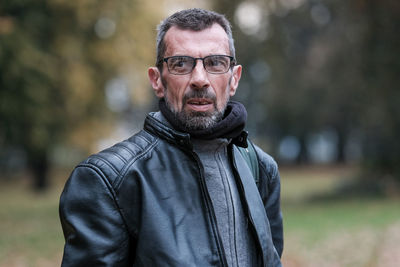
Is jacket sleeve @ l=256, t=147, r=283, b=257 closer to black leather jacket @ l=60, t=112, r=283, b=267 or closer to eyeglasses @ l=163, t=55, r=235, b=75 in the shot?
black leather jacket @ l=60, t=112, r=283, b=267

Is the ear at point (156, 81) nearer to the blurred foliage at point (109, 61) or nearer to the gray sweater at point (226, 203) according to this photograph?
the gray sweater at point (226, 203)

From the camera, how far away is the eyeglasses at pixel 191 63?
6.64 ft

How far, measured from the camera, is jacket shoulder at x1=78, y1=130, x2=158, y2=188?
1838 mm

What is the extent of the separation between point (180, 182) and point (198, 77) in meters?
0.40

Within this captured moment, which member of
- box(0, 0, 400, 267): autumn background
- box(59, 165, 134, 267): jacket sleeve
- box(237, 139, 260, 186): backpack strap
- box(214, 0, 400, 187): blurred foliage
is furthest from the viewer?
box(214, 0, 400, 187): blurred foliage

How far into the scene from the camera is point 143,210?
6.04 feet

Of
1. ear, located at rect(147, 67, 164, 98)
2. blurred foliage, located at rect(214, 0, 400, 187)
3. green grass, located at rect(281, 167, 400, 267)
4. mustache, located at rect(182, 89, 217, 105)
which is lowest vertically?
green grass, located at rect(281, 167, 400, 267)

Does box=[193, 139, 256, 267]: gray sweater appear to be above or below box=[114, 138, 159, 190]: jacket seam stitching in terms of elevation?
below

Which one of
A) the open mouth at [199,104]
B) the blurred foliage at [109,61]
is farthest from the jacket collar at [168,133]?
the blurred foliage at [109,61]

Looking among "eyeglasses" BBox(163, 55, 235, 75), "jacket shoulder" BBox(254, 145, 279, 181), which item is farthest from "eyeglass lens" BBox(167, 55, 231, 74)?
"jacket shoulder" BBox(254, 145, 279, 181)

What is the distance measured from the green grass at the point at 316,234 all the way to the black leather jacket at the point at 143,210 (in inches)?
249

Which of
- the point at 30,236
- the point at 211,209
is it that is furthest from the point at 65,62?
the point at 211,209

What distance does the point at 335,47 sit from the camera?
1988cm

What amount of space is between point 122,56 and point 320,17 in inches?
694
